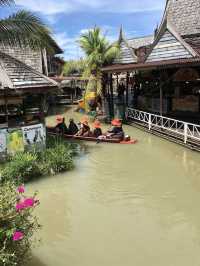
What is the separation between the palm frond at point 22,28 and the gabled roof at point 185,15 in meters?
8.76

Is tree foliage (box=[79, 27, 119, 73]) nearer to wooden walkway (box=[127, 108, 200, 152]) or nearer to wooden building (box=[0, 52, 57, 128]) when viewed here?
wooden walkway (box=[127, 108, 200, 152])

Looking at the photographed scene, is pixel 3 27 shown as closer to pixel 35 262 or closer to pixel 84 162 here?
pixel 84 162

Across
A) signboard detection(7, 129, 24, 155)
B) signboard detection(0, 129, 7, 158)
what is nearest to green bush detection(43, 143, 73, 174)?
signboard detection(7, 129, 24, 155)

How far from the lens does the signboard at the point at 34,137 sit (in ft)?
44.2

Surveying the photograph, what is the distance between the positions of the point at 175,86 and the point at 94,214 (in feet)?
46.6

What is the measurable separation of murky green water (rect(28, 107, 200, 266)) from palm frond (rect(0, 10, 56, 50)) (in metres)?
5.27

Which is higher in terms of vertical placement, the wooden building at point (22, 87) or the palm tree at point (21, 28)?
the palm tree at point (21, 28)

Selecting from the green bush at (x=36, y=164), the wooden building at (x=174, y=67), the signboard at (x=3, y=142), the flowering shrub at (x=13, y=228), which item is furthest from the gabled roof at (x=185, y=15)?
the flowering shrub at (x=13, y=228)

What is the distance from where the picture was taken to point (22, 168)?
1153cm

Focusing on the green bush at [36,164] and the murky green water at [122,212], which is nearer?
the murky green water at [122,212]

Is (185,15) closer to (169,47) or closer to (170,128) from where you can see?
(169,47)

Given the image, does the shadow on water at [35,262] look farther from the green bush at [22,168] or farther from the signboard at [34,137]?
the signboard at [34,137]

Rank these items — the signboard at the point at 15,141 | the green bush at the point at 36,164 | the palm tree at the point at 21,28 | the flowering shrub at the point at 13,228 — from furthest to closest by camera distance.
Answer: the palm tree at the point at 21,28 → the signboard at the point at 15,141 → the green bush at the point at 36,164 → the flowering shrub at the point at 13,228

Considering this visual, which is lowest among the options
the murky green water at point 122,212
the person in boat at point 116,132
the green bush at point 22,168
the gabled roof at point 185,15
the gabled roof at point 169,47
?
the murky green water at point 122,212
